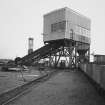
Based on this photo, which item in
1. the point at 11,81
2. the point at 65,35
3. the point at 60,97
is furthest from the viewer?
the point at 65,35

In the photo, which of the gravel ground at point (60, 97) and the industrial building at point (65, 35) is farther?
the industrial building at point (65, 35)

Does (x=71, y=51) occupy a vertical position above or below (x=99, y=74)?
above

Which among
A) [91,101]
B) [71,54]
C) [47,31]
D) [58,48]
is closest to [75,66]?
[71,54]

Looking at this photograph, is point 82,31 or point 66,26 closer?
point 66,26

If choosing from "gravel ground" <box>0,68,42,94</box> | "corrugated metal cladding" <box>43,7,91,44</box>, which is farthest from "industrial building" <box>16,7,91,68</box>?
"gravel ground" <box>0,68,42,94</box>

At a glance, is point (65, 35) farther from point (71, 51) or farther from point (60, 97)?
point (60, 97)

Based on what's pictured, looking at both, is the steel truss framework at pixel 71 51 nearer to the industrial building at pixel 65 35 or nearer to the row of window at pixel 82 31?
the industrial building at pixel 65 35

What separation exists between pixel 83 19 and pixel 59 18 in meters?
5.84

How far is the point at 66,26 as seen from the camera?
2683 centimetres

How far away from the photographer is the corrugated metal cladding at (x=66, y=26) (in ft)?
88.3

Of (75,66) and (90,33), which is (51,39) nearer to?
(75,66)

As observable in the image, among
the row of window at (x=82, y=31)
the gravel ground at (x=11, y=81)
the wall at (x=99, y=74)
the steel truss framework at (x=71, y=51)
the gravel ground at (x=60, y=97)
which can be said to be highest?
the row of window at (x=82, y=31)

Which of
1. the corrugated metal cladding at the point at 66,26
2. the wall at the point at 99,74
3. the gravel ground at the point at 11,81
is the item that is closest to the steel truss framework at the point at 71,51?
the corrugated metal cladding at the point at 66,26

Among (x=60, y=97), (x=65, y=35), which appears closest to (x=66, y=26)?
(x=65, y=35)
